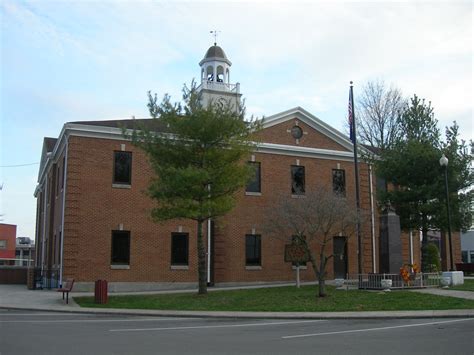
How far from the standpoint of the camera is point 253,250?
31.6 m

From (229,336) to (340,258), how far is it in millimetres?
22314

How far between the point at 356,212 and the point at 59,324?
13526 mm

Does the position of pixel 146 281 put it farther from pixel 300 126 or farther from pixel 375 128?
pixel 375 128

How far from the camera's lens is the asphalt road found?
10234mm

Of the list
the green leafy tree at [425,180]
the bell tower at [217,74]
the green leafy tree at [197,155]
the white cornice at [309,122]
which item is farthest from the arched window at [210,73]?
the green leafy tree at [197,155]

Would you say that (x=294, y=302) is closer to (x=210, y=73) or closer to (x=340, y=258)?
(x=340, y=258)

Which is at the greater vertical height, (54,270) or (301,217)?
(301,217)

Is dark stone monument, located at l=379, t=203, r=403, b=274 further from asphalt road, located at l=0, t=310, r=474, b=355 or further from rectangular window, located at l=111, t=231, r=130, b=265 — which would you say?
rectangular window, located at l=111, t=231, r=130, b=265

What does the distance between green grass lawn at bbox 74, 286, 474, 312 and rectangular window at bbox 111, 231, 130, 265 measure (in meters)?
5.81

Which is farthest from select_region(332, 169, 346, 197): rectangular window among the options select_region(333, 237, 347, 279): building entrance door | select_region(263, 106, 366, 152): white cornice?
select_region(333, 237, 347, 279): building entrance door

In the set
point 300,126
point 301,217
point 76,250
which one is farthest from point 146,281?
point 300,126

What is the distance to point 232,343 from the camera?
1119 cm

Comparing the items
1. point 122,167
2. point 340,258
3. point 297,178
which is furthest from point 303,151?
point 122,167

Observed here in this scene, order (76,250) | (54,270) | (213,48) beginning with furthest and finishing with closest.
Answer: (213,48), (54,270), (76,250)
